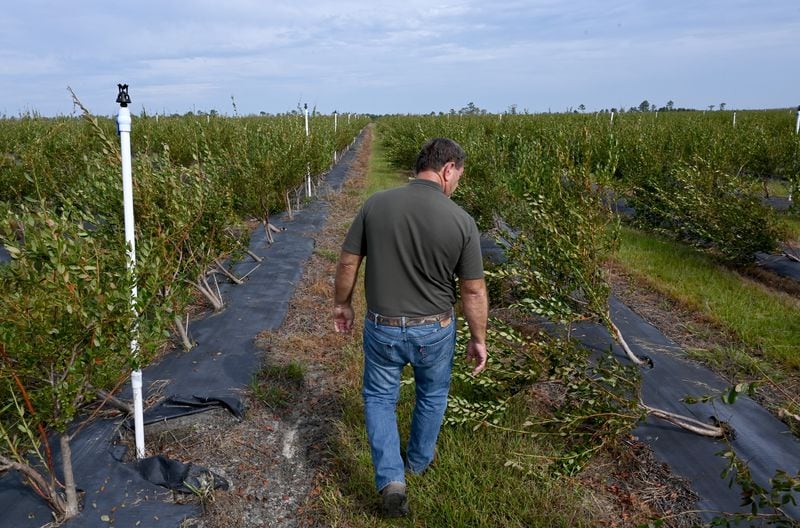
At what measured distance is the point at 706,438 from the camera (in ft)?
12.1

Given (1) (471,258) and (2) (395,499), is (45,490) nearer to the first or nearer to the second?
(2) (395,499)

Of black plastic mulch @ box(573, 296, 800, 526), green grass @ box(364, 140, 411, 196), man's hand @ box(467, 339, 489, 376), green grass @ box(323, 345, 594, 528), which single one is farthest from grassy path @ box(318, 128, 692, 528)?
green grass @ box(364, 140, 411, 196)

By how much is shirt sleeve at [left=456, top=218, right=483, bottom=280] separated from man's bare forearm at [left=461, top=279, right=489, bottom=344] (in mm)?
40

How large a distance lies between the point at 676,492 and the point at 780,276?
5.85 meters

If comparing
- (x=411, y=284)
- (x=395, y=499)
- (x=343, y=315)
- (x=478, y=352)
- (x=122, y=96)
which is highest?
(x=122, y=96)

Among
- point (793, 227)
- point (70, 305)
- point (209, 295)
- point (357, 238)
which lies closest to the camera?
point (70, 305)

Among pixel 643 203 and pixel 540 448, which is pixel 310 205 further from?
pixel 540 448

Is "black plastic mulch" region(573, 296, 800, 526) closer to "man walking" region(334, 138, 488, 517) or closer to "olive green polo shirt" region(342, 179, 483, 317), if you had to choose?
"man walking" region(334, 138, 488, 517)

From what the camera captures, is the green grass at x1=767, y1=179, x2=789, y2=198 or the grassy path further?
→ the green grass at x1=767, y1=179, x2=789, y2=198

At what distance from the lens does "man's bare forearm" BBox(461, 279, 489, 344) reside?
9.51 ft

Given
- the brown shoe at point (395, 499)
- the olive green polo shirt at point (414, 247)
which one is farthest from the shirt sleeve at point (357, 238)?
the brown shoe at point (395, 499)

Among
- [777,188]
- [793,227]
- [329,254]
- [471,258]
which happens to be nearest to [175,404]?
[471,258]

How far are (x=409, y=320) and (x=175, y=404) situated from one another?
2275mm

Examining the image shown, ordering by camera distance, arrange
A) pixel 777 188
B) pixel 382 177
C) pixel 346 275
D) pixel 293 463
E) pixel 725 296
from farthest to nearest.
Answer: pixel 382 177
pixel 777 188
pixel 725 296
pixel 293 463
pixel 346 275
